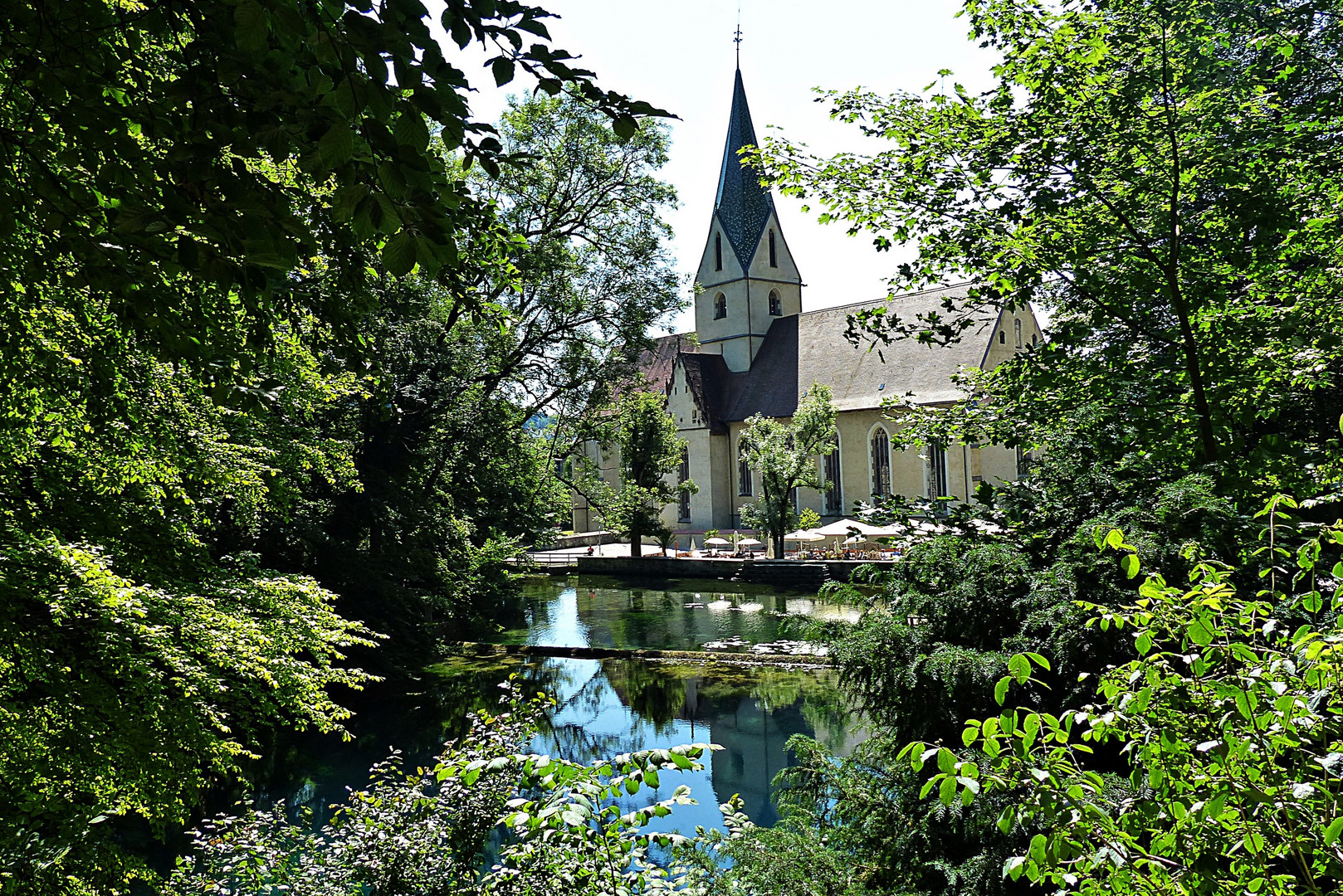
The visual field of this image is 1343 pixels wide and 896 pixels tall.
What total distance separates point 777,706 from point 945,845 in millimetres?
10191

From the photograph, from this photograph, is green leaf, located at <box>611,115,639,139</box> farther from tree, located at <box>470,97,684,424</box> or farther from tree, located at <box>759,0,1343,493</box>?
tree, located at <box>470,97,684,424</box>

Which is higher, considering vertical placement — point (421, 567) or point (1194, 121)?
point (1194, 121)

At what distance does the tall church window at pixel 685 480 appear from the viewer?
48781 mm

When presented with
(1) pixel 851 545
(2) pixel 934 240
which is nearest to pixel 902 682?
(2) pixel 934 240

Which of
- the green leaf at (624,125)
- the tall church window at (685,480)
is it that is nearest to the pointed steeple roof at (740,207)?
the tall church window at (685,480)

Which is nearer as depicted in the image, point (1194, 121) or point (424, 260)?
point (424, 260)

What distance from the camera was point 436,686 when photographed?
16.6m

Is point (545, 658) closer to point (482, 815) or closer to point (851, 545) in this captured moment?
point (482, 815)

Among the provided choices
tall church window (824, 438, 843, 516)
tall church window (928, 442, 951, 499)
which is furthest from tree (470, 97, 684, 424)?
tall church window (824, 438, 843, 516)

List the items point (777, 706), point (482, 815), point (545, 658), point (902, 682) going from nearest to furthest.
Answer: point (482, 815) → point (902, 682) → point (777, 706) → point (545, 658)

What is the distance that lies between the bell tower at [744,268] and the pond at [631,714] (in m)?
27.7

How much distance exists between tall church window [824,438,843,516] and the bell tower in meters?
8.06

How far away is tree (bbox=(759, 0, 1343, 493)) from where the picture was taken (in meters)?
5.21

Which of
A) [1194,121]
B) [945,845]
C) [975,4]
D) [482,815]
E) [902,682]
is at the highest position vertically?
[975,4]
